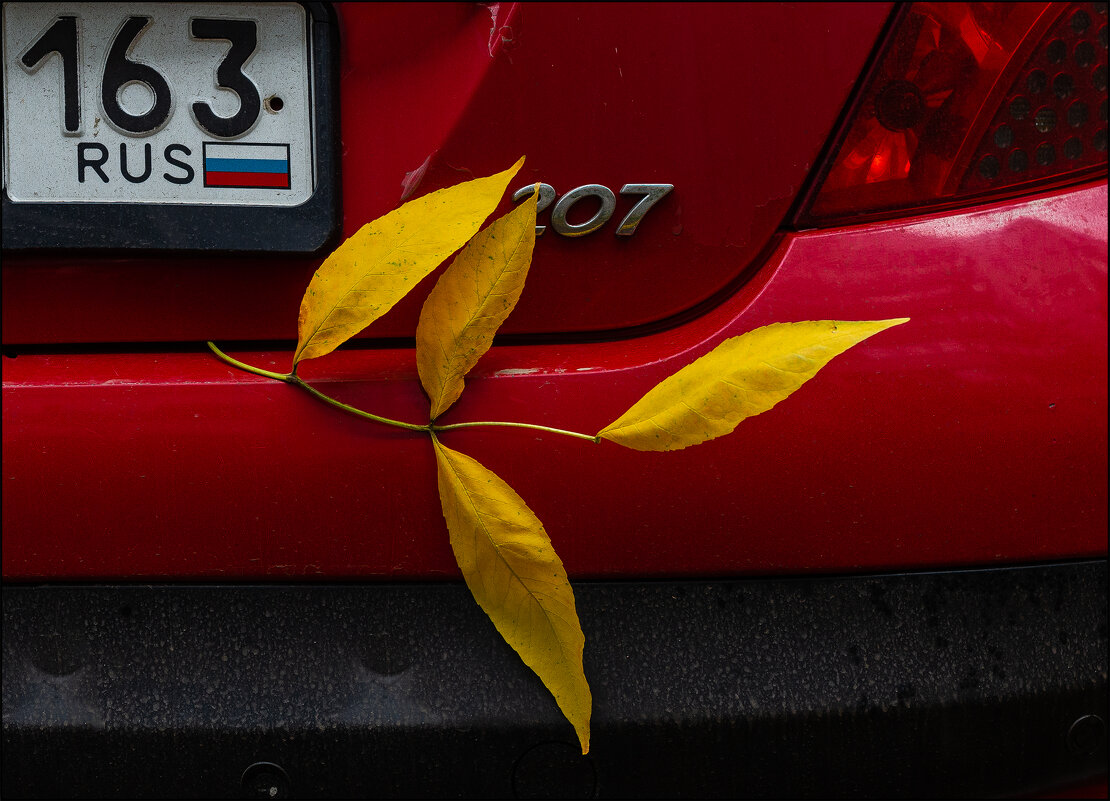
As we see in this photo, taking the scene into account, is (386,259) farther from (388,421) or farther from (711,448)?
(711,448)

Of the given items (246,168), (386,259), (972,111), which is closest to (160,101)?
(246,168)

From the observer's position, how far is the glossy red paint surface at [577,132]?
2.50 ft

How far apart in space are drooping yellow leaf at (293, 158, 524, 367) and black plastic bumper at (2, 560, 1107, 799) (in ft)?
0.81

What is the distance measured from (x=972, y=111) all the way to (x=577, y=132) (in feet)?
1.12

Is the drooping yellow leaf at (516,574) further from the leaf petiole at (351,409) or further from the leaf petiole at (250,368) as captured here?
the leaf petiole at (250,368)

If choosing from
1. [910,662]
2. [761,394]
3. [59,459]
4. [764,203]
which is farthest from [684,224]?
[59,459]

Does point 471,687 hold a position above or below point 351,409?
below

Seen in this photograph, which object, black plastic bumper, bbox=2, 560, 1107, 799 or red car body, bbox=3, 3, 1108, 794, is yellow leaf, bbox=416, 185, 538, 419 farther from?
black plastic bumper, bbox=2, 560, 1107, 799

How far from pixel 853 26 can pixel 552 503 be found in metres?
0.47

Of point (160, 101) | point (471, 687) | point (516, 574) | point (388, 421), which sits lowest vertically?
point (471, 687)

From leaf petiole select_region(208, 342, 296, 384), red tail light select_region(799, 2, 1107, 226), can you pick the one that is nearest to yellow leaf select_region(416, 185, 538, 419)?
leaf petiole select_region(208, 342, 296, 384)

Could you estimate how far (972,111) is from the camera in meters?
0.78

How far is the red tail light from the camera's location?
30.5 inches

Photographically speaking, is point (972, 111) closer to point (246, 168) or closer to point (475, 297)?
point (475, 297)
